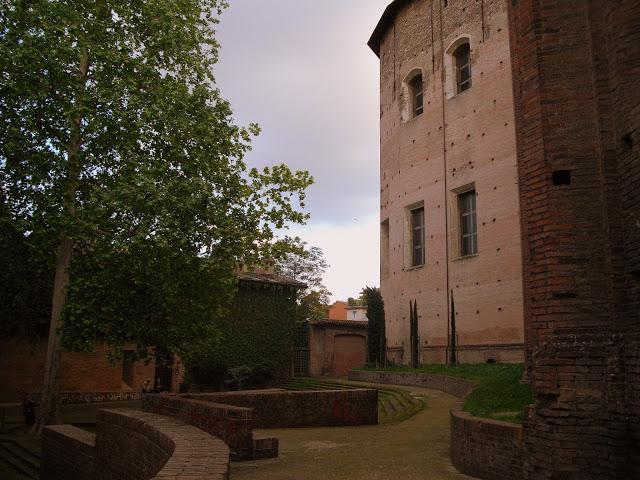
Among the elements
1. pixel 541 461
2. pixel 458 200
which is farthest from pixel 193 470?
pixel 458 200

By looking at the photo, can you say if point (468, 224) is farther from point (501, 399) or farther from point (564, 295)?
point (564, 295)

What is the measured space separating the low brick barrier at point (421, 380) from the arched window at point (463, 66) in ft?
39.6

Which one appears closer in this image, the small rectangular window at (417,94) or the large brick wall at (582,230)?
the large brick wall at (582,230)

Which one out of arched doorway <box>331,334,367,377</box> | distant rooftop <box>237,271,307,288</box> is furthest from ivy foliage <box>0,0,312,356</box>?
arched doorway <box>331,334,367,377</box>

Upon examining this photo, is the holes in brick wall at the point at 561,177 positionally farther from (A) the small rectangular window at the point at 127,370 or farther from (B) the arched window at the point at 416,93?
(A) the small rectangular window at the point at 127,370

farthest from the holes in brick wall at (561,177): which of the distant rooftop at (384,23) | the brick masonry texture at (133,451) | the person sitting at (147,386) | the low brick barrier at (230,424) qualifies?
the distant rooftop at (384,23)

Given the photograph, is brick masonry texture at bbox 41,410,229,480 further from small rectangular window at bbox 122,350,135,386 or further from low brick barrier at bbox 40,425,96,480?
small rectangular window at bbox 122,350,135,386

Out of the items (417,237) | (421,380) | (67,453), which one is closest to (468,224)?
(417,237)

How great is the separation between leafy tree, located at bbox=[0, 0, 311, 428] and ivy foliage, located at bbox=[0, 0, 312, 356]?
0.13ft

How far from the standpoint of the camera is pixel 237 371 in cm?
2680

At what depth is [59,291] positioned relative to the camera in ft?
49.9

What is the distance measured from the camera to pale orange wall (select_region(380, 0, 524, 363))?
68.8 feet

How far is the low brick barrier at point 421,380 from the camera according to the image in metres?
16.7

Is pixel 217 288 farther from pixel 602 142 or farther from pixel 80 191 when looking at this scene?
pixel 602 142
